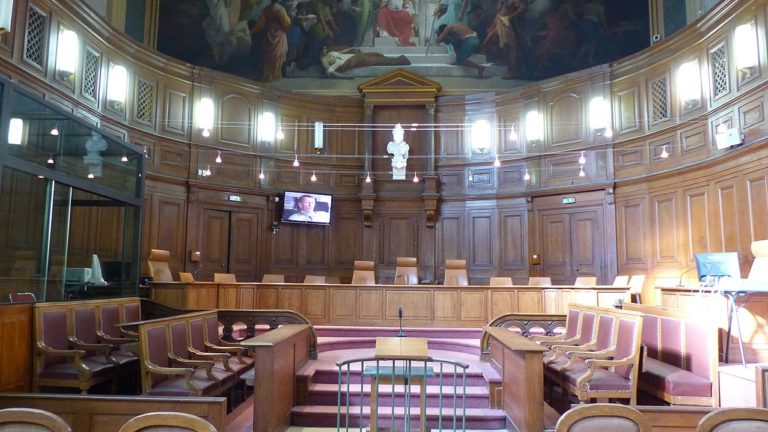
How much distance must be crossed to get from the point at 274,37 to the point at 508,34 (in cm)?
→ 549

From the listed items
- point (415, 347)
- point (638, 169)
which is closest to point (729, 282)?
point (415, 347)

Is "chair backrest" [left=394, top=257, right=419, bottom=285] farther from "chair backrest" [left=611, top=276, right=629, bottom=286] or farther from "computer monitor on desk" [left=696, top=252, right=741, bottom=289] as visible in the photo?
"computer monitor on desk" [left=696, top=252, right=741, bottom=289]

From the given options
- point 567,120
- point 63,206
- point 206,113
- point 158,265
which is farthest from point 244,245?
point 567,120

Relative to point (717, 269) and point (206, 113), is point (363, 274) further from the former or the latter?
point (717, 269)

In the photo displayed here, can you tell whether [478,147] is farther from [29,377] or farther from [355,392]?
[29,377]

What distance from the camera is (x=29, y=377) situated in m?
5.03

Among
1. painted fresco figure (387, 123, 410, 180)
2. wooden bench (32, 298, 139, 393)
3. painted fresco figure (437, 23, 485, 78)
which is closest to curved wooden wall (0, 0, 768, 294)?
painted fresco figure (387, 123, 410, 180)

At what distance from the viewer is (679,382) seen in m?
4.82

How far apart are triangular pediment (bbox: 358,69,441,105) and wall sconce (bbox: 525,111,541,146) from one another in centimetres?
223

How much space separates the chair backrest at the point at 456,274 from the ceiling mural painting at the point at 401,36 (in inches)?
198

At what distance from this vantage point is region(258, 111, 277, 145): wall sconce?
12.7 m

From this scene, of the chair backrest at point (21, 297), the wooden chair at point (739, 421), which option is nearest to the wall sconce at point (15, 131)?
the chair backrest at point (21, 297)

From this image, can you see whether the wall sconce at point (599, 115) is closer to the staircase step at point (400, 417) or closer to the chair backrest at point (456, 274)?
the chair backrest at point (456, 274)

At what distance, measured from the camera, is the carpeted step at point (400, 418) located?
5.29 metres
